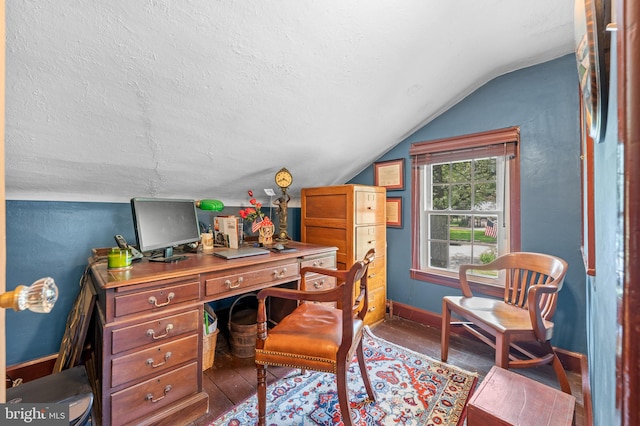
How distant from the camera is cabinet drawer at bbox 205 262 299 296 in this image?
1.65m

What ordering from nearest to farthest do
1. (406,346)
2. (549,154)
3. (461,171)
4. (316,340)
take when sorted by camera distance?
(316,340), (549,154), (406,346), (461,171)

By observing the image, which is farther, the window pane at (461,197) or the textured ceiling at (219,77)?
the window pane at (461,197)

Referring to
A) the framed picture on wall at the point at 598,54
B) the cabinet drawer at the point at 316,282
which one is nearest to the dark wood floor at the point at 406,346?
the cabinet drawer at the point at 316,282

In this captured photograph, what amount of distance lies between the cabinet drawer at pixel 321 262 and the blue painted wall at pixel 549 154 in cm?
161

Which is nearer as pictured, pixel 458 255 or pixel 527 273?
pixel 527 273

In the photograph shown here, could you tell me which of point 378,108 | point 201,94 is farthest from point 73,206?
point 378,108

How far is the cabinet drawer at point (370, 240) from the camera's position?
257cm

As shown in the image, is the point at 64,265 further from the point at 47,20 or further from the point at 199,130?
the point at 47,20

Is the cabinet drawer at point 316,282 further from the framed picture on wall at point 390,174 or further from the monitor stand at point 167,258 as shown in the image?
the framed picture on wall at point 390,174

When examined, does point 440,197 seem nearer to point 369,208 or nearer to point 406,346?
point 369,208

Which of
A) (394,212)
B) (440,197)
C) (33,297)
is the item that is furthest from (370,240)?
(33,297)

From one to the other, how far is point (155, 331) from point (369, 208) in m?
1.96

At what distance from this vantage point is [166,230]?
1.85 m

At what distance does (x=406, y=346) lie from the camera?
7.66ft
